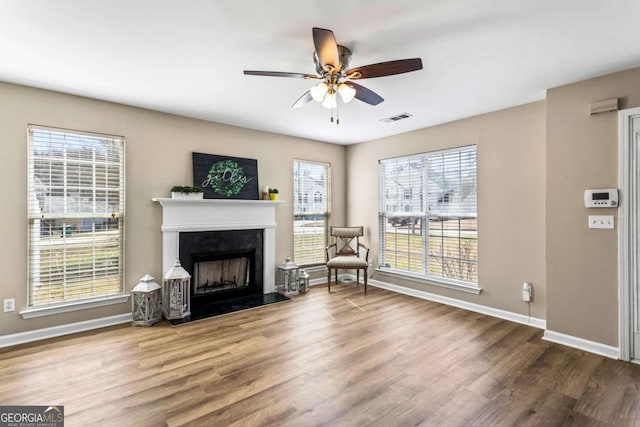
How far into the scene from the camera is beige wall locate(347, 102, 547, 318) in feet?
Answer: 11.3

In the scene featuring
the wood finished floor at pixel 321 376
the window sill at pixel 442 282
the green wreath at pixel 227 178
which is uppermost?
the green wreath at pixel 227 178

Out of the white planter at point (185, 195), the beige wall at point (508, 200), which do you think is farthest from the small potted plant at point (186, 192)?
the beige wall at point (508, 200)

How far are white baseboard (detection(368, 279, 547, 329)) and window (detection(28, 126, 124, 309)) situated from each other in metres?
3.79

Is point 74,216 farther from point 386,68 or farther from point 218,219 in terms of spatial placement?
point 386,68

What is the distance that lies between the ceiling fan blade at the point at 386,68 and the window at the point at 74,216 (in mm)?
2942

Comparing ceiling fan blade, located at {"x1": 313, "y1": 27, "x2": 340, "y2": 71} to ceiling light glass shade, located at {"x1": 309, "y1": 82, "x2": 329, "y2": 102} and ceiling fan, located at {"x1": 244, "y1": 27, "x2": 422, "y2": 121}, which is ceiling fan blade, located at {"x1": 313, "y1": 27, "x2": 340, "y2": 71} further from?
ceiling light glass shade, located at {"x1": 309, "y1": 82, "x2": 329, "y2": 102}

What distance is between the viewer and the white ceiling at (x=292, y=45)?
1.89m

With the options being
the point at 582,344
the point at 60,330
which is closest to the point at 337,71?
the point at 582,344

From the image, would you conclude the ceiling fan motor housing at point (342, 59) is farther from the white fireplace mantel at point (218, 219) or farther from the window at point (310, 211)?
the window at point (310, 211)

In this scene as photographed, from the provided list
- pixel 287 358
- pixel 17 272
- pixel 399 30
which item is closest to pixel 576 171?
pixel 399 30

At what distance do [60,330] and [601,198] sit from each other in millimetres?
5428

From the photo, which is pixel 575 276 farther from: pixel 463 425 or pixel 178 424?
pixel 178 424

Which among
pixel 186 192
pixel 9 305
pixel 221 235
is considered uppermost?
pixel 186 192

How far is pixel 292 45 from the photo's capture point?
2316 mm
